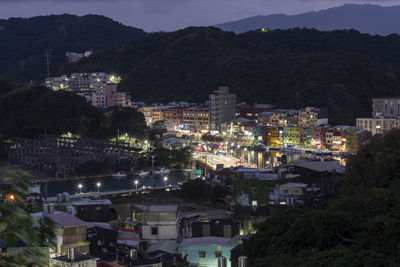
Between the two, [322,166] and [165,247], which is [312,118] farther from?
[165,247]

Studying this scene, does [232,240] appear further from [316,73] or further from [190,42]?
[190,42]

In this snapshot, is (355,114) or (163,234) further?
(355,114)

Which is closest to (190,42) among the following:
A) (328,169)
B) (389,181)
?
(328,169)

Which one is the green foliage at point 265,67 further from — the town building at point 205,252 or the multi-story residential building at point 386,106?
the town building at point 205,252

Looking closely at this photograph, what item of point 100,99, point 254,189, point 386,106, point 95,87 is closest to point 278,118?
point 386,106

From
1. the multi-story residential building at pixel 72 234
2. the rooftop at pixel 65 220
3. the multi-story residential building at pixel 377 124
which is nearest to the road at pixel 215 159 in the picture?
the multi-story residential building at pixel 377 124
